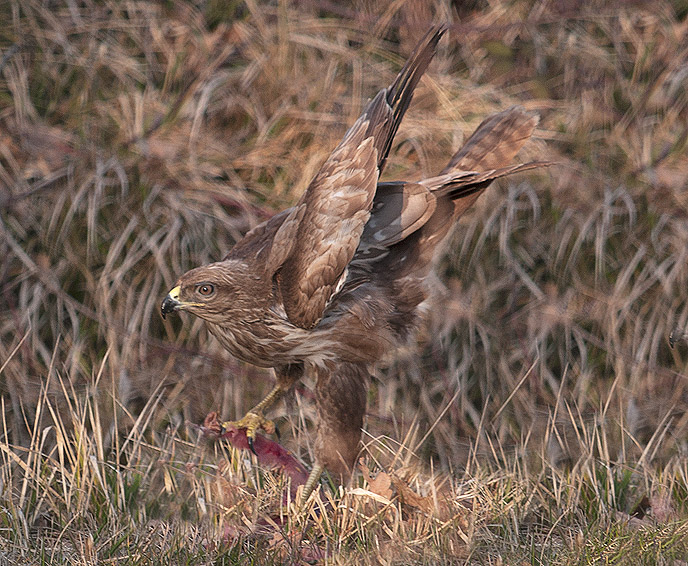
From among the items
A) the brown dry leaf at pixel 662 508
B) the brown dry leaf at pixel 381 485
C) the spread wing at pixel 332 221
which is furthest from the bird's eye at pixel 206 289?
the brown dry leaf at pixel 662 508

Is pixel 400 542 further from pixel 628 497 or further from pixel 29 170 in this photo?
pixel 29 170

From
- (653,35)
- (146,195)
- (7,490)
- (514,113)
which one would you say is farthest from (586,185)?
(7,490)

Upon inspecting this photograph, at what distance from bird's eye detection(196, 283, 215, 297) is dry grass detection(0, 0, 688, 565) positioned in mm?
1249

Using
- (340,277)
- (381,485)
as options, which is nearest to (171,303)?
(340,277)

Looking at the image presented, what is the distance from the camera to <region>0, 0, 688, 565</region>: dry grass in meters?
5.29

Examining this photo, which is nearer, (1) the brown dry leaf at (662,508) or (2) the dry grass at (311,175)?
(1) the brown dry leaf at (662,508)

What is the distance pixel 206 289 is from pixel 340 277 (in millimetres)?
466

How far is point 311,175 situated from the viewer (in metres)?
5.81

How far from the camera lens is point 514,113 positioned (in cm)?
369

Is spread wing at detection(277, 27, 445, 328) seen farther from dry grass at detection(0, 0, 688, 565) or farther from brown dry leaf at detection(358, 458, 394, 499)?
dry grass at detection(0, 0, 688, 565)

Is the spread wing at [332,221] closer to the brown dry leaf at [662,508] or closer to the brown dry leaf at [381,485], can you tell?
the brown dry leaf at [381,485]

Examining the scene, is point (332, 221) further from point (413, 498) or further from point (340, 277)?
point (413, 498)

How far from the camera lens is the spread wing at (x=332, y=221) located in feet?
10.1

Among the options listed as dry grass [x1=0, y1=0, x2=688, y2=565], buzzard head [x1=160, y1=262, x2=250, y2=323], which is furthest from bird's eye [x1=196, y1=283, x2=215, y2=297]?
dry grass [x1=0, y1=0, x2=688, y2=565]
